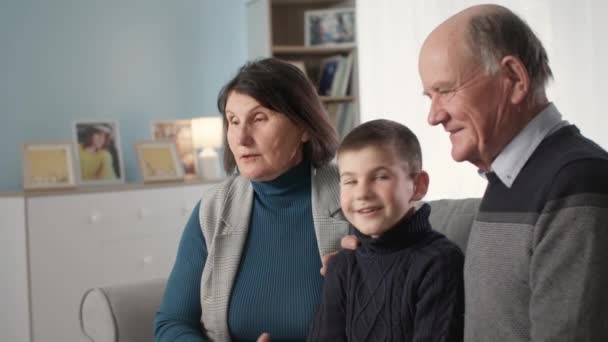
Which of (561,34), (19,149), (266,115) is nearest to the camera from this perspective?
(266,115)

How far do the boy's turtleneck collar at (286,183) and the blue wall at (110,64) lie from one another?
9.06 ft

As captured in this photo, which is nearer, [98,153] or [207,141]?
[98,153]

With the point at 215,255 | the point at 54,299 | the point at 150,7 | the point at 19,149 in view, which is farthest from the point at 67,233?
the point at 215,255

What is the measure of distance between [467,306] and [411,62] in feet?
7.57

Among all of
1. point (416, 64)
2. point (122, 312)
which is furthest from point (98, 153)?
point (122, 312)

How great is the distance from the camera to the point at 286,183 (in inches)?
72.7

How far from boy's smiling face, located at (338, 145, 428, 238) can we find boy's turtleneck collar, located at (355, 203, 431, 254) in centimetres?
1

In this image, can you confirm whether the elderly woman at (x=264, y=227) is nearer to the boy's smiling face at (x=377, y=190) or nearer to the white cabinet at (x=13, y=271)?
the boy's smiling face at (x=377, y=190)

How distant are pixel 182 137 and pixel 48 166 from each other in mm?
931

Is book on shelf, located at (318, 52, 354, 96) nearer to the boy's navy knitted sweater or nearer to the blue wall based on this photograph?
the blue wall

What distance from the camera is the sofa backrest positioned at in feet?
5.59

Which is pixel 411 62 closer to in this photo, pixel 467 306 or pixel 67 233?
pixel 67 233

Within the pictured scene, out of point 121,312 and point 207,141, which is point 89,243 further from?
point 121,312

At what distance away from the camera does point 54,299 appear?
3.76 meters
